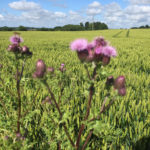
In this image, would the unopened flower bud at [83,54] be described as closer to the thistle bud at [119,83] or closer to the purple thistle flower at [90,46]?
the purple thistle flower at [90,46]

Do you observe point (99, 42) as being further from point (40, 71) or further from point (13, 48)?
point (13, 48)

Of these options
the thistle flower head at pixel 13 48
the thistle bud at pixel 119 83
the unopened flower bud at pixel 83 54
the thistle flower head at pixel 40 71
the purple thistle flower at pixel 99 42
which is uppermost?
the purple thistle flower at pixel 99 42

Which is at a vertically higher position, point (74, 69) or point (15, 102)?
point (74, 69)

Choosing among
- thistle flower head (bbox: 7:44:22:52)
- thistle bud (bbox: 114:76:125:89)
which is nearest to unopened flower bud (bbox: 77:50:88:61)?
thistle bud (bbox: 114:76:125:89)

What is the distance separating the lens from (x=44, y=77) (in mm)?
1089

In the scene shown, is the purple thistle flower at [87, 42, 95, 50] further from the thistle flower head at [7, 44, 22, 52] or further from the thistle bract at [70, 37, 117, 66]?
the thistle flower head at [7, 44, 22, 52]

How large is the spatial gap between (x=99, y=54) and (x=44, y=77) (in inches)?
16.7

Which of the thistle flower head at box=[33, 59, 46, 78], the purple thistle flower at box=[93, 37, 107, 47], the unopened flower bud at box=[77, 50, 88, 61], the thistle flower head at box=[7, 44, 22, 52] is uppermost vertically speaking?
the purple thistle flower at box=[93, 37, 107, 47]

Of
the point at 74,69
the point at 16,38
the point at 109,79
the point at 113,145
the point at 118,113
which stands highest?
the point at 16,38

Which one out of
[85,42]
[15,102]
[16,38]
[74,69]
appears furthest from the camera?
[74,69]

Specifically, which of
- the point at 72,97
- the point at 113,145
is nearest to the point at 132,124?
the point at 113,145

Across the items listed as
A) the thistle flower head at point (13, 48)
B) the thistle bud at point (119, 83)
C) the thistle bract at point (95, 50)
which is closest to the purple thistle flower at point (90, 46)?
the thistle bract at point (95, 50)

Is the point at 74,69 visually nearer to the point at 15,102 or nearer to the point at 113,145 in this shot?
the point at 15,102

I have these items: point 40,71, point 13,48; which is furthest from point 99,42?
point 13,48
